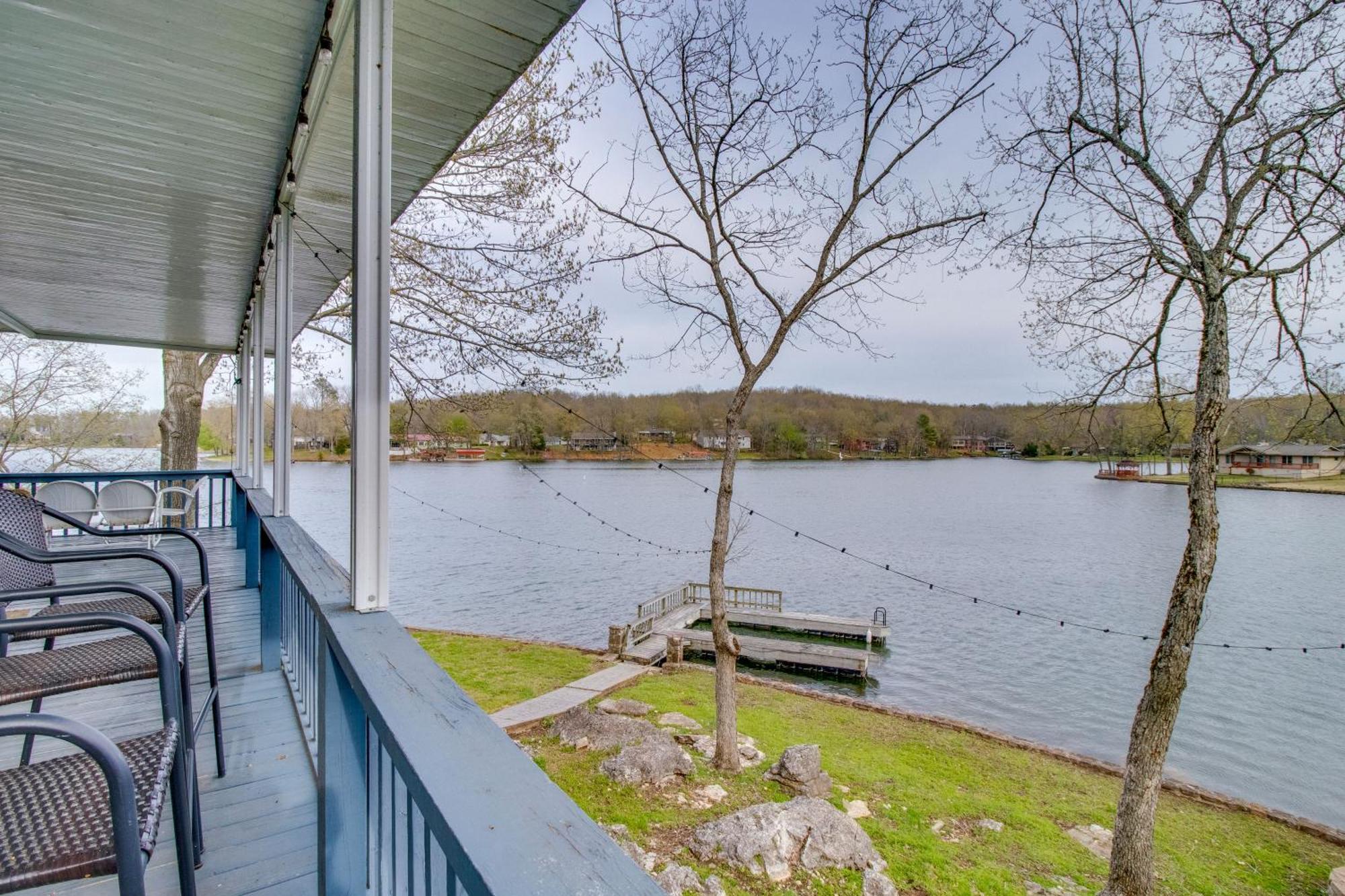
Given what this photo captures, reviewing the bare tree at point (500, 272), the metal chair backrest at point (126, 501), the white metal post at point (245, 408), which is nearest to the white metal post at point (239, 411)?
the white metal post at point (245, 408)

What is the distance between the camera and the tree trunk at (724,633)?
805 cm

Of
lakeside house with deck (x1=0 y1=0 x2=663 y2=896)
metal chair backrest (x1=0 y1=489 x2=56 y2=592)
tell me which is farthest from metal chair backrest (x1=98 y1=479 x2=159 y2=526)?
metal chair backrest (x1=0 y1=489 x2=56 y2=592)

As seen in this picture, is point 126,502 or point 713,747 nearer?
point 126,502

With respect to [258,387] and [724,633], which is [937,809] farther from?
[258,387]

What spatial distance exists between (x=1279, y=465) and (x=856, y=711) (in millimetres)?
35277

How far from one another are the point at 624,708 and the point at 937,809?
4.43 m

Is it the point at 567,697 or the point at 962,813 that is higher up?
the point at 567,697

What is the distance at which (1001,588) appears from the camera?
22531 mm

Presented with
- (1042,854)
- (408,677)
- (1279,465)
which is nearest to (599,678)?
(1042,854)

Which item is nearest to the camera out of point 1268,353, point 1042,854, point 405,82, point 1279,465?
point 405,82

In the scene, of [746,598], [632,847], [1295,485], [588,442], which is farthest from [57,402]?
[1295,485]

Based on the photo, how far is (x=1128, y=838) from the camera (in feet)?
19.5

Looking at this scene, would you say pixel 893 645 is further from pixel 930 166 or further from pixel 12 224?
pixel 12 224

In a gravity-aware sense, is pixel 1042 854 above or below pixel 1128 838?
below
